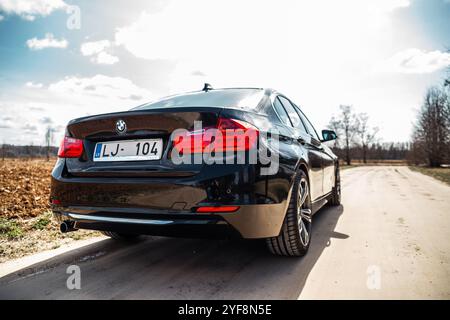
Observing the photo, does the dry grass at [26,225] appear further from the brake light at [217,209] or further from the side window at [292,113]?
the side window at [292,113]

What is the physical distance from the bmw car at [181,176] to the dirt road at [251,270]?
329mm

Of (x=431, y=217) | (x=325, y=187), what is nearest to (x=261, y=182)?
(x=325, y=187)

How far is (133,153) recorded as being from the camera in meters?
2.09

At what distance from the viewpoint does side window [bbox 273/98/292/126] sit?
2820 millimetres

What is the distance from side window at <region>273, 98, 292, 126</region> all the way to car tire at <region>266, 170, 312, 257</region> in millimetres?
532

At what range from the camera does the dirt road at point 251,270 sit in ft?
6.51

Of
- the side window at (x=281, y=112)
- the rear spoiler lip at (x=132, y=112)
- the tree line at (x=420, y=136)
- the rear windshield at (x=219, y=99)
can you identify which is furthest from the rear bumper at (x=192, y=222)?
the tree line at (x=420, y=136)

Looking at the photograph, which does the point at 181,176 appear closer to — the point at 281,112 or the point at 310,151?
the point at 281,112

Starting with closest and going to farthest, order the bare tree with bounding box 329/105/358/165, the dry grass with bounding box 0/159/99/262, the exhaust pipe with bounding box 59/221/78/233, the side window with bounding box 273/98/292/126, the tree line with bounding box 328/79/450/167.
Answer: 1. the exhaust pipe with bounding box 59/221/78/233
2. the side window with bounding box 273/98/292/126
3. the dry grass with bounding box 0/159/99/262
4. the tree line with bounding box 328/79/450/167
5. the bare tree with bounding box 329/105/358/165

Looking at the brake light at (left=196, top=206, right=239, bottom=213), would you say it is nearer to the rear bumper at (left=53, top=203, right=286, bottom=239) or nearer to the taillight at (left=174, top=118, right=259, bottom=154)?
the rear bumper at (left=53, top=203, right=286, bottom=239)

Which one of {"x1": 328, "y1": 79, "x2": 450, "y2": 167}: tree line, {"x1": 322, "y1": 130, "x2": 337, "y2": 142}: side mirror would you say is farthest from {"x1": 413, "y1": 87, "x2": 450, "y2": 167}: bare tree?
{"x1": 322, "y1": 130, "x2": 337, "y2": 142}: side mirror

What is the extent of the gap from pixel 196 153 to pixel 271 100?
1.17m

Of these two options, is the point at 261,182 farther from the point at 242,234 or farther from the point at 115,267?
the point at 115,267

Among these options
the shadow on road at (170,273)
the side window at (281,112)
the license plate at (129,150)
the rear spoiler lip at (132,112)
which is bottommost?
the shadow on road at (170,273)
